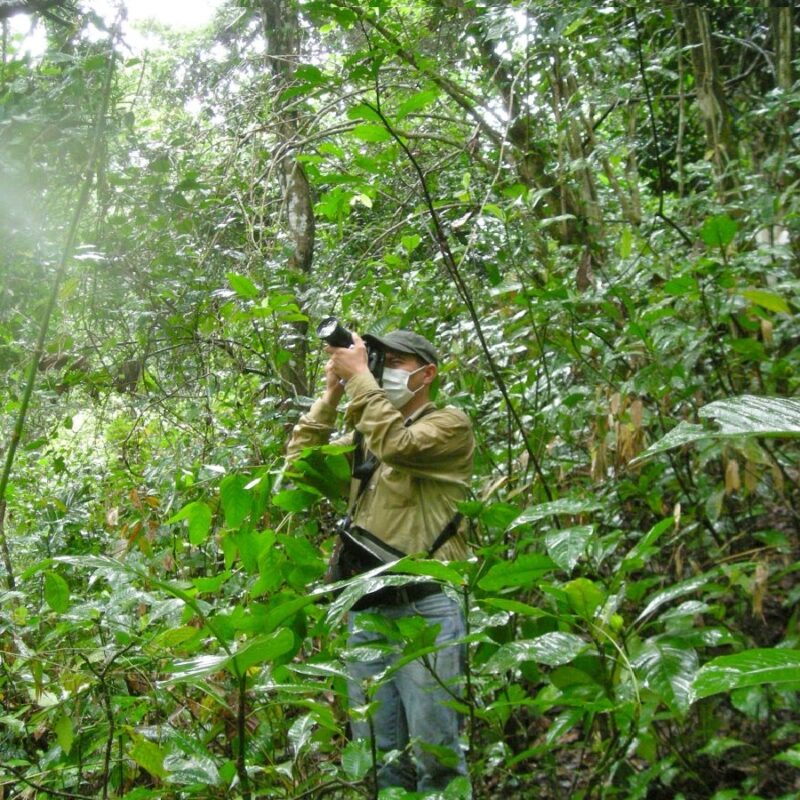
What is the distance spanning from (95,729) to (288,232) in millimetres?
3016

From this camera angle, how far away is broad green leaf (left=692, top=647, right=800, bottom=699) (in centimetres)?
53

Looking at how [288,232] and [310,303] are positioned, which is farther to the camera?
[288,232]

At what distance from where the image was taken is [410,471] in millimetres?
2441

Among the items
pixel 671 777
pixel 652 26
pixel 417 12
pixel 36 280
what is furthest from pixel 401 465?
pixel 417 12

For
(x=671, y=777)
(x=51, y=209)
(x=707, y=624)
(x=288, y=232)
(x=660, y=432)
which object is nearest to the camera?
(x=671, y=777)

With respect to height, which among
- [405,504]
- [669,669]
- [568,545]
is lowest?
[669,669]

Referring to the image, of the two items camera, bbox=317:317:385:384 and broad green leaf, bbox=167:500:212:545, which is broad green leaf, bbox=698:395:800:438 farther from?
camera, bbox=317:317:385:384

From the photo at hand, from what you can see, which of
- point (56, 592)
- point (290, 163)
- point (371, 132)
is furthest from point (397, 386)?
point (290, 163)

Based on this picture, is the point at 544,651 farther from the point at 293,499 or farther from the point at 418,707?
the point at 418,707

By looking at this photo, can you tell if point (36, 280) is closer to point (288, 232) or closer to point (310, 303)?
point (310, 303)

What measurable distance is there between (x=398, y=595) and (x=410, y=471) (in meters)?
0.36

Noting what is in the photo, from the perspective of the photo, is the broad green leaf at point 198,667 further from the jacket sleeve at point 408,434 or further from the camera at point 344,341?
the camera at point 344,341

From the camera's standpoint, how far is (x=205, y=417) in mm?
3791

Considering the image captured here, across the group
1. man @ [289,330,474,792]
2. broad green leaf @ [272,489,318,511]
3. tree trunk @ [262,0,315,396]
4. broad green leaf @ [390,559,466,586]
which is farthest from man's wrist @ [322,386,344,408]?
broad green leaf @ [390,559,466,586]
